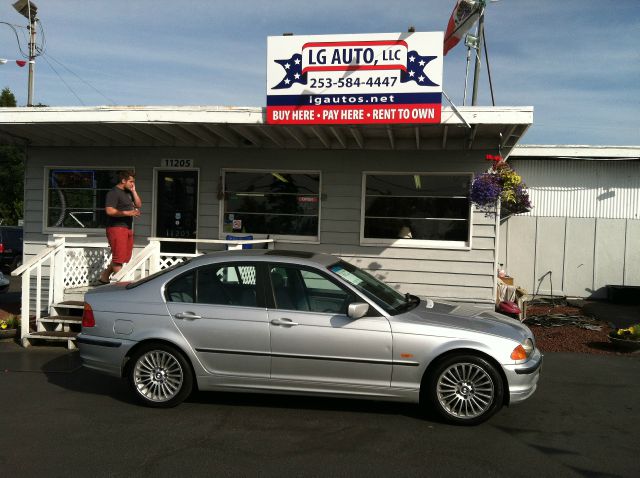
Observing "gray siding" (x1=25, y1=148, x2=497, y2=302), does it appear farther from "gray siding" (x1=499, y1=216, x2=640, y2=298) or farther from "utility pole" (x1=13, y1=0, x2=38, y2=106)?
"utility pole" (x1=13, y1=0, x2=38, y2=106)

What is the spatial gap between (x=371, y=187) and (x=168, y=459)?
626 cm

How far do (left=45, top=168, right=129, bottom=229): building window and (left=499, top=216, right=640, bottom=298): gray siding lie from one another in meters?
8.84

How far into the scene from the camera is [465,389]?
5031 millimetres

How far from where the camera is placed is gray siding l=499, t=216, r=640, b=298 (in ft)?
43.2

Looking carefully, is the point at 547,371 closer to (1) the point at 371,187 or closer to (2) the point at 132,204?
(1) the point at 371,187

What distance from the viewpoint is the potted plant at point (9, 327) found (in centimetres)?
848

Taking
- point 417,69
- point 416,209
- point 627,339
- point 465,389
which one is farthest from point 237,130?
point 627,339

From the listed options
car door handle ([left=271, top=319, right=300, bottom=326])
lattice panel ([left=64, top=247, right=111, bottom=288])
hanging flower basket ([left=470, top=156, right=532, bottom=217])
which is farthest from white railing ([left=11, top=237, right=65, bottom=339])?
hanging flower basket ([left=470, top=156, right=532, bottom=217])

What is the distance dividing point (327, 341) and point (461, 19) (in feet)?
22.2

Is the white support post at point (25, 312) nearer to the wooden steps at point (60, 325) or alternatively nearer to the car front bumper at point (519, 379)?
the wooden steps at point (60, 325)

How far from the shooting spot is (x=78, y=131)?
9.59m

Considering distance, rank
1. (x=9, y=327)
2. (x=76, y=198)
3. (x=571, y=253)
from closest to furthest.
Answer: (x=9, y=327) → (x=76, y=198) → (x=571, y=253)

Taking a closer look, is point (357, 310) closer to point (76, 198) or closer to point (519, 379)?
point (519, 379)

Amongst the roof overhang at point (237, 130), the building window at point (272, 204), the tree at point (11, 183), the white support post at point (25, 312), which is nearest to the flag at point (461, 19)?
the roof overhang at point (237, 130)
